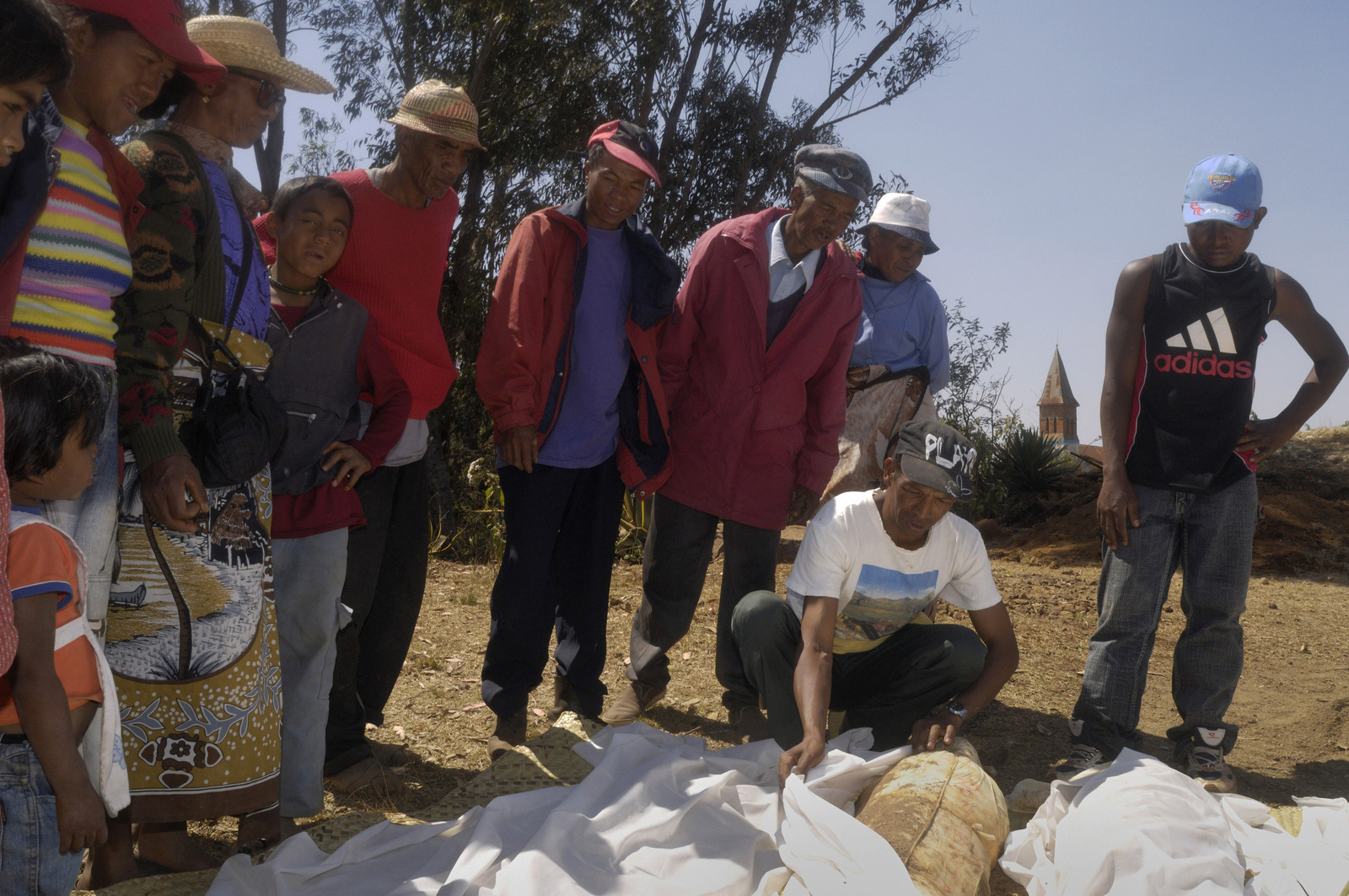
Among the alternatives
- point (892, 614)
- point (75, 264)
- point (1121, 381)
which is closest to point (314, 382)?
point (75, 264)

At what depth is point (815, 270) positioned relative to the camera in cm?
372

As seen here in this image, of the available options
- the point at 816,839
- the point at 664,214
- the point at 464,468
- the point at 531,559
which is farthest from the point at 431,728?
the point at 664,214

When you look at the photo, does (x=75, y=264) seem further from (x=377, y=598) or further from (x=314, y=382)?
(x=377, y=598)

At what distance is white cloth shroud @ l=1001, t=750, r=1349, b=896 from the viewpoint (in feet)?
7.41

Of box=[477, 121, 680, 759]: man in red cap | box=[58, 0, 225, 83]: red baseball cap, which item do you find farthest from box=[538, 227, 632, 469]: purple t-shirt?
box=[58, 0, 225, 83]: red baseball cap

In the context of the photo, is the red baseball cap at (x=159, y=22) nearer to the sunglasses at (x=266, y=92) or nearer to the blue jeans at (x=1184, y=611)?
the sunglasses at (x=266, y=92)

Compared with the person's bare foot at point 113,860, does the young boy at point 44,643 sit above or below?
above

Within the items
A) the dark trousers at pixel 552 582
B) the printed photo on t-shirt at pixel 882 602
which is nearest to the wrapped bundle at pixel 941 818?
the printed photo on t-shirt at pixel 882 602

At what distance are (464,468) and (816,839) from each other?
723cm

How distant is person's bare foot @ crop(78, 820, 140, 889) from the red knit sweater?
1416 mm

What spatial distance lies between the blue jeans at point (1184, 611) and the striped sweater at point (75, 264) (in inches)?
127

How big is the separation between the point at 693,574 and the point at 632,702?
0.56 meters

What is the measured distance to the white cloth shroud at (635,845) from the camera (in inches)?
87.0

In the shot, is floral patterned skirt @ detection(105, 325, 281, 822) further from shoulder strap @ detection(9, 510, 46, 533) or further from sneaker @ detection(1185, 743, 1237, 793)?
sneaker @ detection(1185, 743, 1237, 793)
